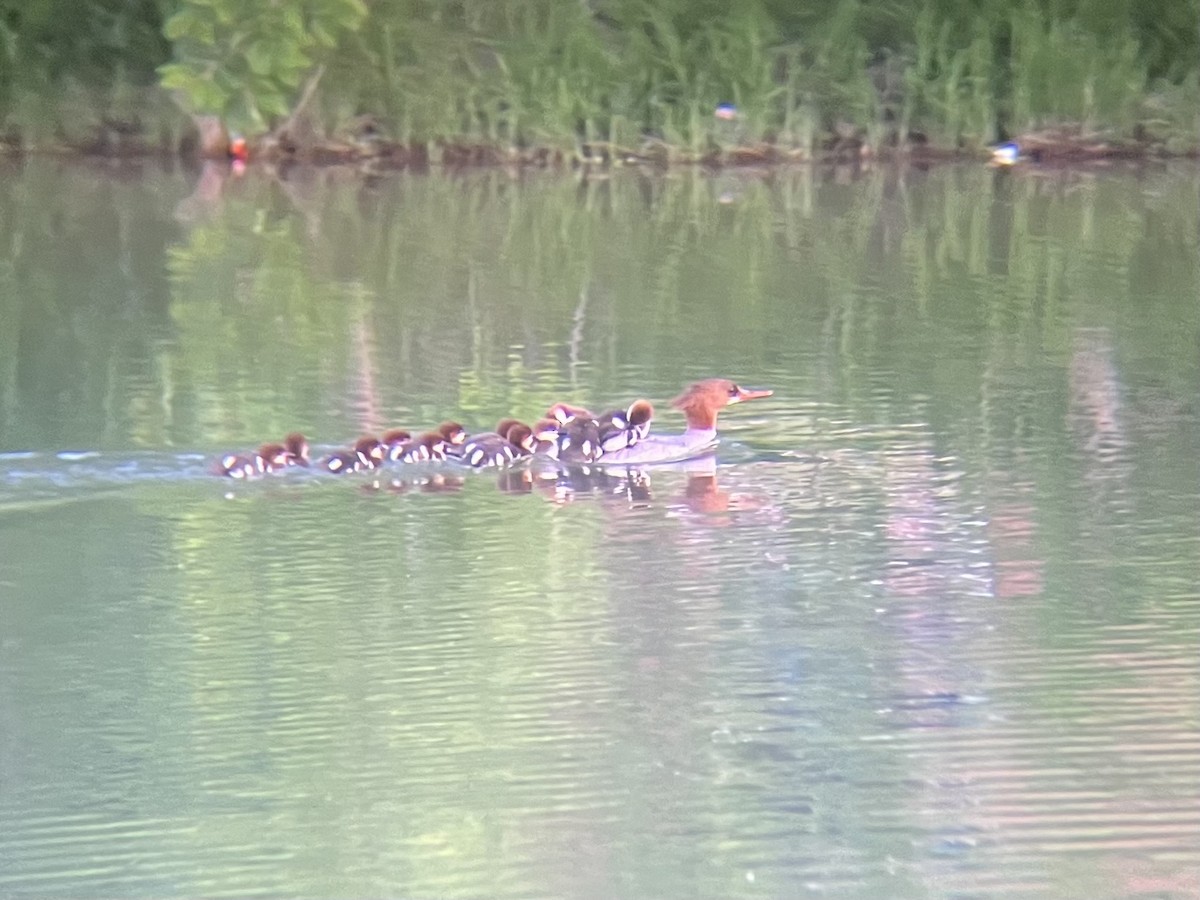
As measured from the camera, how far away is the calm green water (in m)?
3.93

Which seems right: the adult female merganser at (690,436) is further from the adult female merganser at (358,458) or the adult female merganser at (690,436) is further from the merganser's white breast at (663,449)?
the adult female merganser at (358,458)

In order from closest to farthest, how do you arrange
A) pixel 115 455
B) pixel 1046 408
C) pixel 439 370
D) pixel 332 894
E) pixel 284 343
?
pixel 332 894 < pixel 115 455 < pixel 1046 408 < pixel 439 370 < pixel 284 343

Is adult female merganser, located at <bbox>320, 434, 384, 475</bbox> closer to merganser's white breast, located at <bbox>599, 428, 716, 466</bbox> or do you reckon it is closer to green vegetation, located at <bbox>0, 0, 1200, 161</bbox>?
merganser's white breast, located at <bbox>599, 428, 716, 466</bbox>

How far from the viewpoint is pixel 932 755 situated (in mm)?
4293

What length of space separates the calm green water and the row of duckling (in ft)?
0.32

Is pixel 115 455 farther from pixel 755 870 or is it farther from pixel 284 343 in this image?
pixel 755 870

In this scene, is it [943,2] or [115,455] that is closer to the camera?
[115,455]

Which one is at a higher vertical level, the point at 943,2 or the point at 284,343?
the point at 943,2

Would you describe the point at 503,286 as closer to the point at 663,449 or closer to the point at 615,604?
the point at 663,449

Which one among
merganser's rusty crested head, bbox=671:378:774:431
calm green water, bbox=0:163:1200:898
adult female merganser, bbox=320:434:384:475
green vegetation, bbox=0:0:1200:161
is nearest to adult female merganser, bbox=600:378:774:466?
merganser's rusty crested head, bbox=671:378:774:431

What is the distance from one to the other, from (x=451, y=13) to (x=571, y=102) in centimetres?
169

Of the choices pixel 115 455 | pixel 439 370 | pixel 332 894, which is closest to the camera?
pixel 332 894

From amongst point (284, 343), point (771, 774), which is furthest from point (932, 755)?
point (284, 343)

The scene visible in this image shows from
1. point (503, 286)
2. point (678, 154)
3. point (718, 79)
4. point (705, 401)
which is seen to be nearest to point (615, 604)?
point (705, 401)
